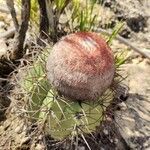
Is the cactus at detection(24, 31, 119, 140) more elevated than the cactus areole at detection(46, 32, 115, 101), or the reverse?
the cactus areole at detection(46, 32, 115, 101)

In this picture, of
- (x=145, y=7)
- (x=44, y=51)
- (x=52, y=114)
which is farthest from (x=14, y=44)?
(x=145, y=7)

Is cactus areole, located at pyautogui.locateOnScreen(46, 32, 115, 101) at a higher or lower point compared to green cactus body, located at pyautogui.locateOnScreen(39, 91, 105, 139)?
higher

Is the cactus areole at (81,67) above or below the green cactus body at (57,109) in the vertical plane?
above

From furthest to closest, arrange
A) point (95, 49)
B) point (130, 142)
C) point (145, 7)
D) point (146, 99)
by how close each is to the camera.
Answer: point (145, 7) < point (146, 99) < point (130, 142) < point (95, 49)

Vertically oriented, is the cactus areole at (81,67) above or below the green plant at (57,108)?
above

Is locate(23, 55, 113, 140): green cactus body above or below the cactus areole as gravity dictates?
below

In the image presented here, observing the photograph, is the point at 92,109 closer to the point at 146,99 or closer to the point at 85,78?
the point at 85,78

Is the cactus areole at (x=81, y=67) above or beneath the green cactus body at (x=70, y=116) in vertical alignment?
above

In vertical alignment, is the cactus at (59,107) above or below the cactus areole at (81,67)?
below
